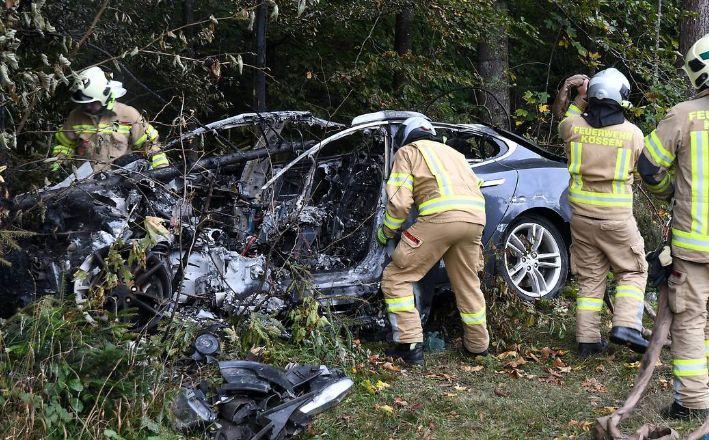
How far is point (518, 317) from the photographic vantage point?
7043mm

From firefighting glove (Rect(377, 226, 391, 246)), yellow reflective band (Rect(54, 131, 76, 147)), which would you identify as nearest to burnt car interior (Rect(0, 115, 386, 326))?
firefighting glove (Rect(377, 226, 391, 246))

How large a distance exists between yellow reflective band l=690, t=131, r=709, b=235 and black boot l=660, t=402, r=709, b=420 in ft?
3.44

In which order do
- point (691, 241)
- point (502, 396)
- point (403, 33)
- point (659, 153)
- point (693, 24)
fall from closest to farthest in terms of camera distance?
point (691, 241)
point (659, 153)
point (502, 396)
point (693, 24)
point (403, 33)

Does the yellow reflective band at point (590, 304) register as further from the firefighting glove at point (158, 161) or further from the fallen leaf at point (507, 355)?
the firefighting glove at point (158, 161)

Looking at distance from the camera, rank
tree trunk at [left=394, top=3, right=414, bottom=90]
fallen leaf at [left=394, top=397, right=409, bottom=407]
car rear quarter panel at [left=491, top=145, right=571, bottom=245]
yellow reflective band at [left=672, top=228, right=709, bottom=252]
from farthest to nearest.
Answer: tree trunk at [left=394, top=3, right=414, bottom=90] → car rear quarter panel at [left=491, top=145, right=571, bottom=245] → fallen leaf at [left=394, top=397, right=409, bottom=407] → yellow reflective band at [left=672, top=228, right=709, bottom=252]

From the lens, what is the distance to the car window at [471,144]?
7.73 metres

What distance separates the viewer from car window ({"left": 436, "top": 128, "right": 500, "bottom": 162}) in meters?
7.73

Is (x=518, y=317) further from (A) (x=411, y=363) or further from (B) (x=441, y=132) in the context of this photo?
(B) (x=441, y=132)

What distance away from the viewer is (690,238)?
5.07m

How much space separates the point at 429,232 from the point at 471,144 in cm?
188

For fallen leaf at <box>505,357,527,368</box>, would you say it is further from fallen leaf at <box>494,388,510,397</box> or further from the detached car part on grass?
the detached car part on grass

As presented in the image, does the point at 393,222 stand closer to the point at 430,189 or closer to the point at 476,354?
the point at 430,189

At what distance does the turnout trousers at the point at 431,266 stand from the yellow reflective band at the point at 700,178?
167cm

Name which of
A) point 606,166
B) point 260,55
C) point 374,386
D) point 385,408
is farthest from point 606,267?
point 260,55
